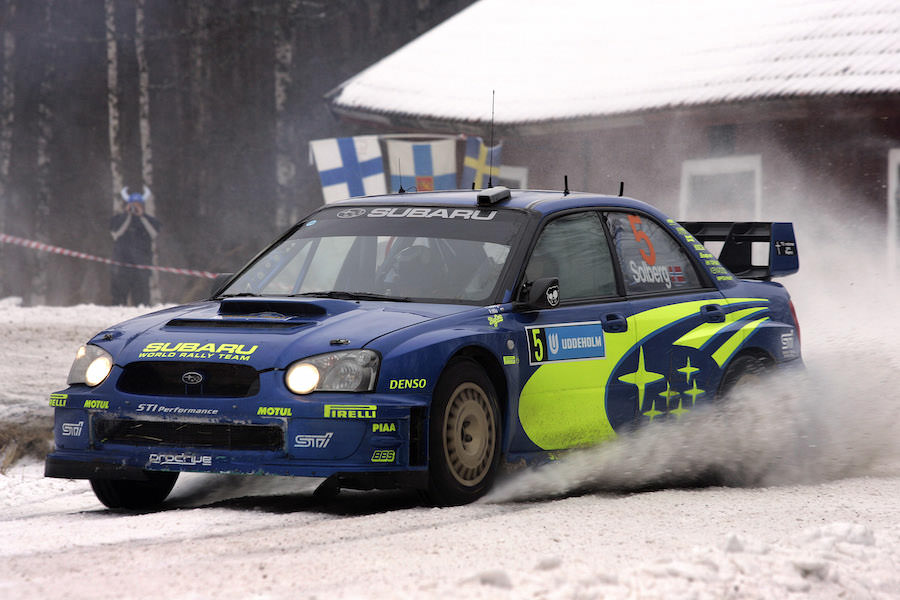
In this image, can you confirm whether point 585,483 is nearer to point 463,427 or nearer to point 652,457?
point 652,457

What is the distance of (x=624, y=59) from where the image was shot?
20531 mm

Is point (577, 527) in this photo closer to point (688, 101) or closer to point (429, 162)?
point (429, 162)

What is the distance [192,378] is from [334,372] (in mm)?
618

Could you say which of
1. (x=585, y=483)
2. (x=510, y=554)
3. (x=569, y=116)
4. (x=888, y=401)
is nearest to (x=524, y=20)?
(x=569, y=116)

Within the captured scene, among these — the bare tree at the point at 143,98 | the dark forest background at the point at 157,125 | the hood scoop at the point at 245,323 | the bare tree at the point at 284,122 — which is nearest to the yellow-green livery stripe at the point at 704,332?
the hood scoop at the point at 245,323

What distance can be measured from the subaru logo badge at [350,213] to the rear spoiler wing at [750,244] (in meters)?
2.29

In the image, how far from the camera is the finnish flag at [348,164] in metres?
17.9

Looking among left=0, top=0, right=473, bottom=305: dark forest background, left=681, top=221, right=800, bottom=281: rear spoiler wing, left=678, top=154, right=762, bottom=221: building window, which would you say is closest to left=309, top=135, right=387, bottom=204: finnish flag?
left=678, top=154, right=762, bottom=221: building window

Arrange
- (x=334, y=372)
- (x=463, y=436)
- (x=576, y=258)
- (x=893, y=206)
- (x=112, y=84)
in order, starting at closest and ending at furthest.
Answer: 1. (x=334, y=372)
2. (x=463, y=436)
3. (x=576, y=258)
4. (x=893, y=206)
5. (x=112, y=84)

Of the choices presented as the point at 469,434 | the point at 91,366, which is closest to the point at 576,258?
the point at 469,434

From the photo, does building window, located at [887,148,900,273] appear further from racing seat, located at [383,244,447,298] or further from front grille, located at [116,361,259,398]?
front grille, located at [116,361,259,398]

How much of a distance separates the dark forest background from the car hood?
21284 mm

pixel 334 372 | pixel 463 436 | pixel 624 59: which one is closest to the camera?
pixel 334 372

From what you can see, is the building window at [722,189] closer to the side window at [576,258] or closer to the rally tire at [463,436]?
the side window at [576,258]
